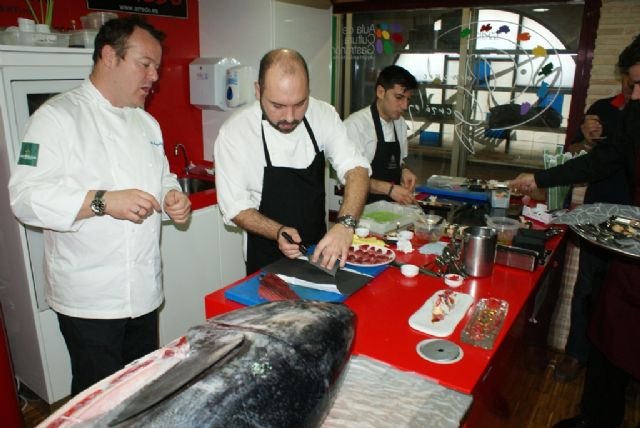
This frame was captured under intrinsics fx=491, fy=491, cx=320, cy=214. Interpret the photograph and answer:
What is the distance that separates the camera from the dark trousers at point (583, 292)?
112 inches

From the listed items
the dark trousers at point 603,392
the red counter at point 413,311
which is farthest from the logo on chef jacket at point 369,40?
the dark trousers at point 603,392

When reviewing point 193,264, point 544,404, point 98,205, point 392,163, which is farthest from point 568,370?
point 98,205

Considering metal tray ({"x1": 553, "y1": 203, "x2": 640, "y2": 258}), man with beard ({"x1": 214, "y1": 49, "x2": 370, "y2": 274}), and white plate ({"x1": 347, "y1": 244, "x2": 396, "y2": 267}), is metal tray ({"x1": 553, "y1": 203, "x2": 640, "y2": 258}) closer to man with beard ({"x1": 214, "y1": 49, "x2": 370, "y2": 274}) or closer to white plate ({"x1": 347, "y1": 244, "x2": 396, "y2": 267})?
white plate ({"x1": 347, "y1": 244, "x2": 396, "y2": 267})

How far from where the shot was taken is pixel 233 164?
2139mm

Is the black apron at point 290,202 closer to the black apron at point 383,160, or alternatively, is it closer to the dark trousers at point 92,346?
the dark trousers at point 92,346

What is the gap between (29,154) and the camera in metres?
1.70

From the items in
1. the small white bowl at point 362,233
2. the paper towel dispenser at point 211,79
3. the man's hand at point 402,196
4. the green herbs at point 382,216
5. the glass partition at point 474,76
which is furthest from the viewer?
the paper towel dispenser at point 211,79

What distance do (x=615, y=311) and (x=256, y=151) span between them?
1.62m

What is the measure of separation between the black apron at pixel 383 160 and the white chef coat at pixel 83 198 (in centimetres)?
153

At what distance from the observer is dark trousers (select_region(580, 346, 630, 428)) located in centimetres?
207

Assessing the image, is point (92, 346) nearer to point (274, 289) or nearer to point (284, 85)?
point (274, 289)

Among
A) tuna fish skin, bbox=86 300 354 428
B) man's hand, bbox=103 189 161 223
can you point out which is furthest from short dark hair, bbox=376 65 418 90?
tuna fish skin, bbox=86 300 354 428

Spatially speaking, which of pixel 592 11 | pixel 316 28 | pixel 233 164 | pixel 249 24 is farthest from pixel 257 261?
pixel 592 11

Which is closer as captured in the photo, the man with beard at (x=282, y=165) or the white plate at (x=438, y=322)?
the white plate at (x=438, y=322)
